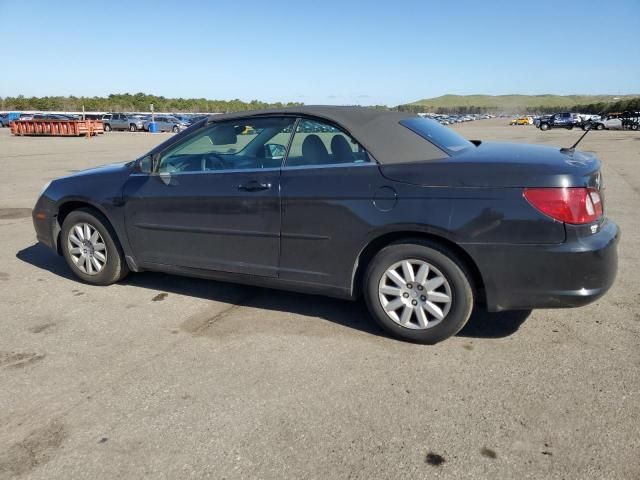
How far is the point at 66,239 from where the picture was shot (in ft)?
16.3

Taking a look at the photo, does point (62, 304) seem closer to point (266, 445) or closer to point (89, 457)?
point (89, 457)

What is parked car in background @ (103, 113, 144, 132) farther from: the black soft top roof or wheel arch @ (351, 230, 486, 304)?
wheel arch @ (351, 230, 486, 304)

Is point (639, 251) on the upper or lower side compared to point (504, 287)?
lower

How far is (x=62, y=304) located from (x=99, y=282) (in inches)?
18.5

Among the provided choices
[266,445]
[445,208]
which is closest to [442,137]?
[445,208]

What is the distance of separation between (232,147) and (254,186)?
0.57 metres

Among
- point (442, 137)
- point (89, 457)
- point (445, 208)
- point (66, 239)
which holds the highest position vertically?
point (442, 137)

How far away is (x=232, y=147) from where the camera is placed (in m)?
4.30

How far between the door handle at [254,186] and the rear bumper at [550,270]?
152 cm

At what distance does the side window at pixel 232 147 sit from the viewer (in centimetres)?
404

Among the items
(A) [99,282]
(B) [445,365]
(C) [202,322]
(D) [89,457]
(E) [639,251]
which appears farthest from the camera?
(E) [639,251]

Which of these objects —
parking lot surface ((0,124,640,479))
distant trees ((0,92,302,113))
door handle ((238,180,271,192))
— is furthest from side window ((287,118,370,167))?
distant trees ((0,92,302,113))

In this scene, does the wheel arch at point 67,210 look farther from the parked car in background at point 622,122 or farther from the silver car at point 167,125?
the parked car in background at point 622,122

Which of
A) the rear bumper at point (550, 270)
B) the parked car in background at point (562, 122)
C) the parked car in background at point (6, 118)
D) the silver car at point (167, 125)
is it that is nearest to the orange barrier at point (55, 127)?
the silver car at point (167, 125)
